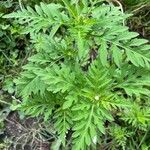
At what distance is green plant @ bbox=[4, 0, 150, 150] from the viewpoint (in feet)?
6.24

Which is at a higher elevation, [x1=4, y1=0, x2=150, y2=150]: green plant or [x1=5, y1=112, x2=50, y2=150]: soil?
[x1=4, y1=0, x2=150, y2=150]: green plant

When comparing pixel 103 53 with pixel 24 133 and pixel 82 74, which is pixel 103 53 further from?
pixel 24 133

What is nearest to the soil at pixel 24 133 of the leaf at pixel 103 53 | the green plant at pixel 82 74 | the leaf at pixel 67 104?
the green plant at pixel 82 74

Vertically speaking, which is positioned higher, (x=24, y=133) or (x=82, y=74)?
(x=82, y=74)

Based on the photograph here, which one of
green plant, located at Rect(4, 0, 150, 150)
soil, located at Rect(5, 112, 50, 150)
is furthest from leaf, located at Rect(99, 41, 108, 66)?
soil, located at Rect(5, 112, 50, 150)

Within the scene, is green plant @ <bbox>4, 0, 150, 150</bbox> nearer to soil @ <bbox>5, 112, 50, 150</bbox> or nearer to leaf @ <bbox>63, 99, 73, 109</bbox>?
leaf @ <bbox>63, 99, 73, 109</bbox>

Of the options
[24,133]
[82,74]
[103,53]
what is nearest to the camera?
[103,53]

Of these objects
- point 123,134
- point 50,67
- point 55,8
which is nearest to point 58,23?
point 55,8

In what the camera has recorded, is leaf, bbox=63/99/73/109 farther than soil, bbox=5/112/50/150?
No

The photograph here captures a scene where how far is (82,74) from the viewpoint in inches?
78.8

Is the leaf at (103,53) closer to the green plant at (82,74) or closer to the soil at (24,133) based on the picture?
the green plant at (82,74)

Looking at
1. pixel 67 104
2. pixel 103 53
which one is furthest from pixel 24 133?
pixel 103 53

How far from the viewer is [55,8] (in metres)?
1.99

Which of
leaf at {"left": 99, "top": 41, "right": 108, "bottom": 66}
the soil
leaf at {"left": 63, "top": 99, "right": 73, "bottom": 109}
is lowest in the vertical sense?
the soil
